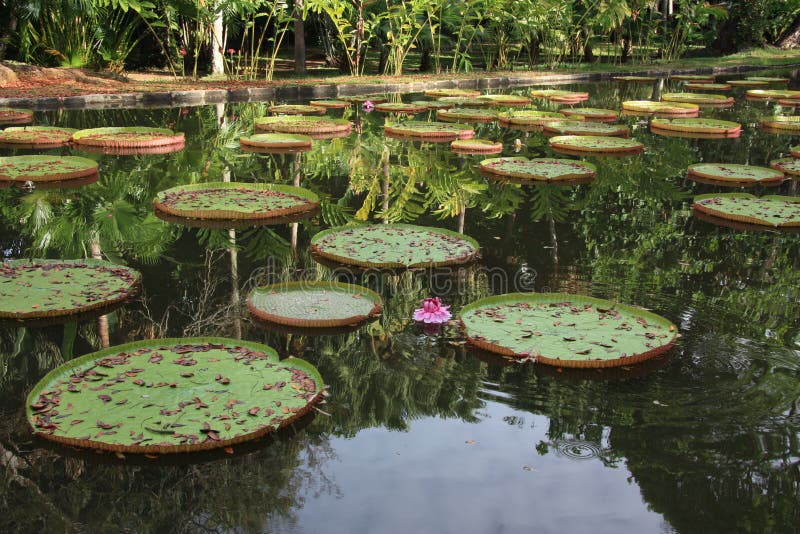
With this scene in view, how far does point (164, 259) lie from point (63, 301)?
93 cm

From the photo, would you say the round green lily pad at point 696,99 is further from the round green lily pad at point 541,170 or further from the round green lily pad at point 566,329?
the round green lily pad at point 566,329

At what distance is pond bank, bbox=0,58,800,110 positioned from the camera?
419 inches

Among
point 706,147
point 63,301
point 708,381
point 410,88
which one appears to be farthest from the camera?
point 410,88

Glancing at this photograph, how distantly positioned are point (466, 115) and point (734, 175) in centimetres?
397

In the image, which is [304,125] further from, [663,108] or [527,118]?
[663,108]

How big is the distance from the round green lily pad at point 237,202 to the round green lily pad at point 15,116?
4098 mm

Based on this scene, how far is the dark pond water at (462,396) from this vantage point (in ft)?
8.00

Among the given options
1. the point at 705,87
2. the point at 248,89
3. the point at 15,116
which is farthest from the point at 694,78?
the point at 15,116

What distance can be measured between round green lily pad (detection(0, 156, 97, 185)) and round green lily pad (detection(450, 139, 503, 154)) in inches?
141

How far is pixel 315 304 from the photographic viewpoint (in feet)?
12.9

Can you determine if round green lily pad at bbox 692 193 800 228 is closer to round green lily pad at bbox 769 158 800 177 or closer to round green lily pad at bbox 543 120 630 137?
round green lily pad at bbox 769 158 800 177

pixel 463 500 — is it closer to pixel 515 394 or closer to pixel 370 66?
pixel 515 394

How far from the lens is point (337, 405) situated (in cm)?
305

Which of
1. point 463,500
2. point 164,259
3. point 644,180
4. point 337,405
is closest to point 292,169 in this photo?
point 164,259
